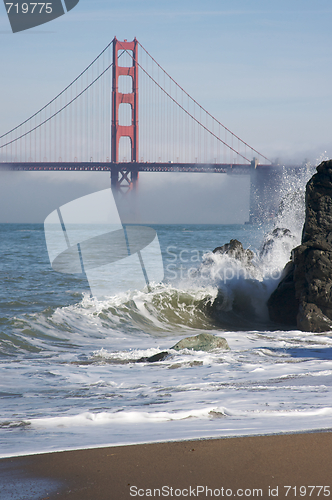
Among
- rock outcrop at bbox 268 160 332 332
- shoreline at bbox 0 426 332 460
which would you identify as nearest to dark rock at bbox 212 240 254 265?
rock outcrop at bbox 268 160 332 332

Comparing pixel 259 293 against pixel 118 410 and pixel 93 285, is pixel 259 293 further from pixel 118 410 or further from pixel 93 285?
pixel 118 410

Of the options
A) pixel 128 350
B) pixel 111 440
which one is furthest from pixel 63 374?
pixel 111 440

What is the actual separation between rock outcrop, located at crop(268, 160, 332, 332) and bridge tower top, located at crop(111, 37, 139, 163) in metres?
A: 25.9

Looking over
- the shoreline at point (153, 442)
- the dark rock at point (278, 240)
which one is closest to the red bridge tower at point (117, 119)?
the dark rock at point (278, 240)

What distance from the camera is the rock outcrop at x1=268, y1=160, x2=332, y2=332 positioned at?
17.3ft

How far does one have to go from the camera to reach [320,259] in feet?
17.5

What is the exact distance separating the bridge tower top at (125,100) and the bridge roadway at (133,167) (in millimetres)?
1351

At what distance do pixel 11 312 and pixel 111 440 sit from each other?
16.8ft

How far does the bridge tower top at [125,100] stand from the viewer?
33.5 metres

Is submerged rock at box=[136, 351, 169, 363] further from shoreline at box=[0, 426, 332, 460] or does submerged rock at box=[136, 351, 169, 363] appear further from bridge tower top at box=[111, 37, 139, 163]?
bridge tower top at box=[111, 37, 139, 163]

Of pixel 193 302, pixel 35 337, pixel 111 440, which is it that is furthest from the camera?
pixel 193 302

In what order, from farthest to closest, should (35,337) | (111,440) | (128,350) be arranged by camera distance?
(35,337)
(128,350)
(111,440)

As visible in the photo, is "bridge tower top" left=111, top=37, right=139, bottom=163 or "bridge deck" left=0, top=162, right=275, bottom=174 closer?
"bridge deck" left=0, top=162, right=275, bottom=174

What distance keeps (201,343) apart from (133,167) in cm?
2655
